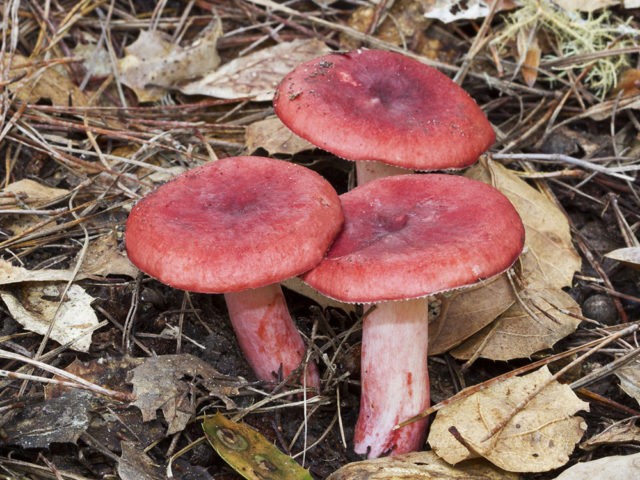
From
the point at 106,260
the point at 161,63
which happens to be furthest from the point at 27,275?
the point at 161,63

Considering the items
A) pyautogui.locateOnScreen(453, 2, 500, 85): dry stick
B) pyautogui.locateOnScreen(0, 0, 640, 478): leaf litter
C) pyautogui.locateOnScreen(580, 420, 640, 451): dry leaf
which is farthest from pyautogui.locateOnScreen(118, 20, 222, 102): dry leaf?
pyautogui.locateOnScreen(580, 420, 640, 451): dry leaf

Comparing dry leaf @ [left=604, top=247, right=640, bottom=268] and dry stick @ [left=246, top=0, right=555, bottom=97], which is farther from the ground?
dry stick @ [left=246, top=0, right=555, bottom=97]

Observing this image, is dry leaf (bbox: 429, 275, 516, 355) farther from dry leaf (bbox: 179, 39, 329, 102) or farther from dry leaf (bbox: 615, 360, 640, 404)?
dry leaf (bbox: 179, 39, 329, 102)

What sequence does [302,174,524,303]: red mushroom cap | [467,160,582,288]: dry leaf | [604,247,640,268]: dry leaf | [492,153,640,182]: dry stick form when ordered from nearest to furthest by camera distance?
[302,174,524,303]: red mushroom cap
[604,247,640,268]: dry leaf
[467,160,582,288]: dry leaf
[492,153,640,182]: dry stick

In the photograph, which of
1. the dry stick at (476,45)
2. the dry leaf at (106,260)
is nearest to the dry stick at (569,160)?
the dry stick at (476,45)

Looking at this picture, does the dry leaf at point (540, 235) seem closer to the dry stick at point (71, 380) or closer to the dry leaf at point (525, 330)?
the dry leaf at point (525, 330)

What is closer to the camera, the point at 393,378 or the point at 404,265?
the point at 404,265

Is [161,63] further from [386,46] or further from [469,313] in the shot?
[469,313]
